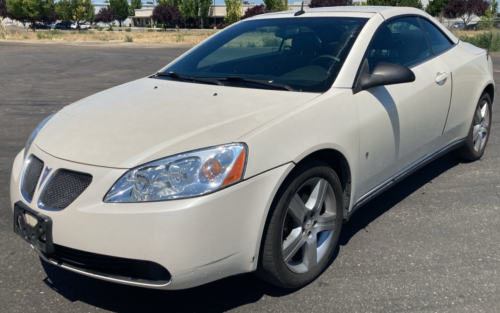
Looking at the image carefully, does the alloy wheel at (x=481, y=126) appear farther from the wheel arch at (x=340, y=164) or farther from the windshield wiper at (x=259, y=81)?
the windshield wiper at (x=259, y=81)

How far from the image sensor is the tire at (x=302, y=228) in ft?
8.90

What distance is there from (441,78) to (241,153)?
236 cm

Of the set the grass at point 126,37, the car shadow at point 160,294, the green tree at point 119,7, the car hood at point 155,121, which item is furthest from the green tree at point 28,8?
the car shadow at point 160,294

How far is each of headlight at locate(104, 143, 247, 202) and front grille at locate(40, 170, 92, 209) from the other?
189 mm

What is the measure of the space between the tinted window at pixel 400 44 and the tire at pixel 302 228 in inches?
44.9

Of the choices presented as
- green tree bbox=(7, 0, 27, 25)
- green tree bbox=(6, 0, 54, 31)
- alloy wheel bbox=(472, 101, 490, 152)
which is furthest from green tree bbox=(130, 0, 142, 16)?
alloy wheel bbox=(472, 101, 490, 152)

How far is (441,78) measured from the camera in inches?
163

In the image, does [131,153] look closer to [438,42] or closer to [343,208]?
[343,208]

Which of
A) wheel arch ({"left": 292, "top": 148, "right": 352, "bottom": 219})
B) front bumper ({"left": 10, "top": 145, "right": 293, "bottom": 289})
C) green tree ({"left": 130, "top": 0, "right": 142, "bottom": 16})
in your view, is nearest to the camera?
front bumper ({"left": 10, "top": 145, "right": 293, "bottom": 289})

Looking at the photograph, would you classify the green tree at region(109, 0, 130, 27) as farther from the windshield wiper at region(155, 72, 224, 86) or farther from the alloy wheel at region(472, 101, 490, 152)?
the windshield wiper at region(155, 72, 224, 86)

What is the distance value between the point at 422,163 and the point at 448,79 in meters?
0.77

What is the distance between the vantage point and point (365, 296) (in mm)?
2912

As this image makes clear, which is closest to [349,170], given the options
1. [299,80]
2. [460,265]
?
[299,80]

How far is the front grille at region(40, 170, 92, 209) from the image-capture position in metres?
2.53
